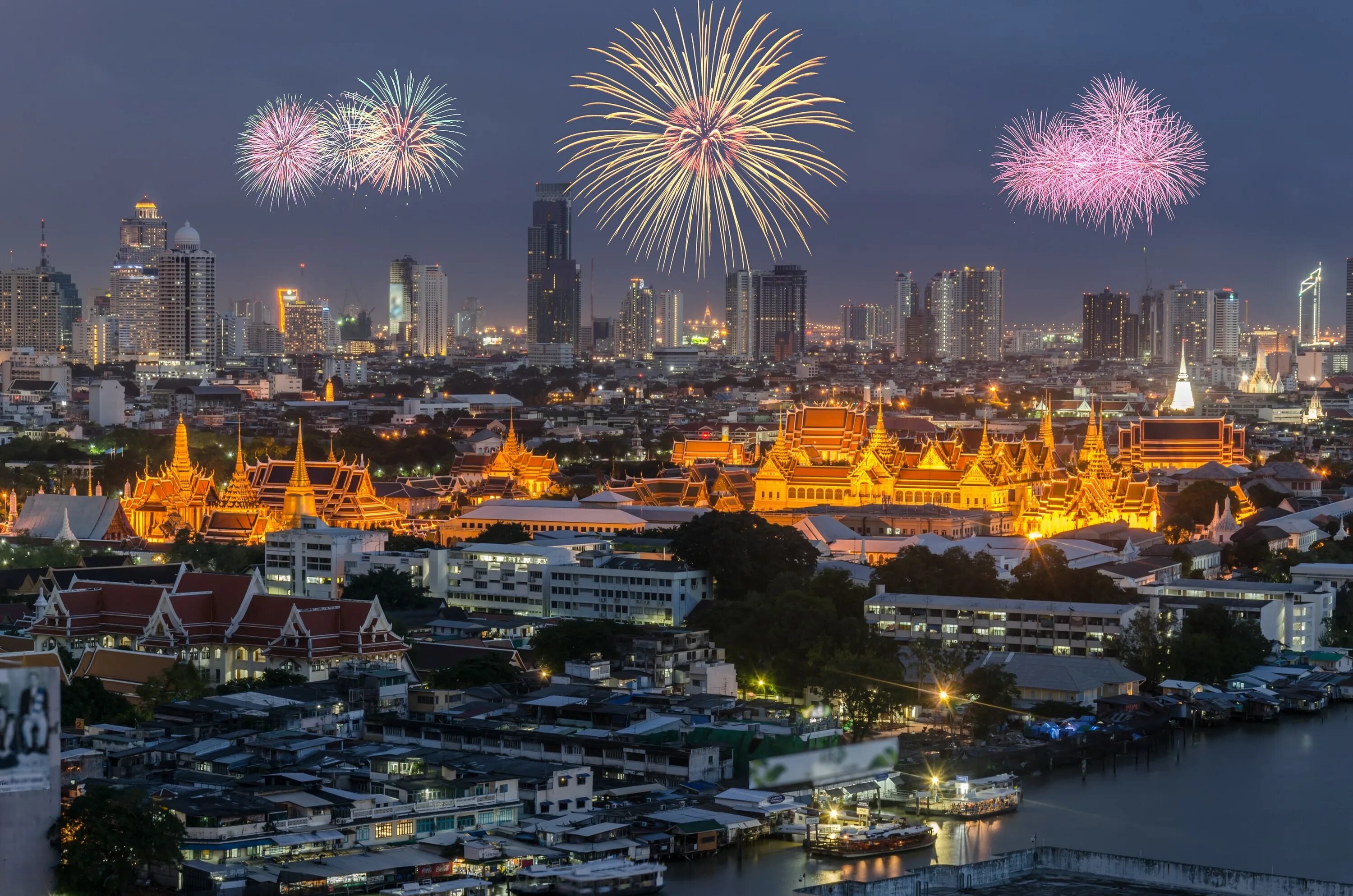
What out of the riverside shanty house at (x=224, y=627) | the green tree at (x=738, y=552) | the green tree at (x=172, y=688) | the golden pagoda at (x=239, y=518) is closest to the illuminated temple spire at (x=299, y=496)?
the golden pagoda at (x=239, y=518)

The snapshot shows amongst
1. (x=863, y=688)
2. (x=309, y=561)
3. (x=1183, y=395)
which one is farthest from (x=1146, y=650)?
(x=1183, y=395)

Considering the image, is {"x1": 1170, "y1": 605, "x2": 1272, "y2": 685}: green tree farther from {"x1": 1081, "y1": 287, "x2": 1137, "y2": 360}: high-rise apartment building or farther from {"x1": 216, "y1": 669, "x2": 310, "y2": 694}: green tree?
{"x1": 1081, "y1": 287, "x2": 1137, "y2": 360}: high-rise apartment building

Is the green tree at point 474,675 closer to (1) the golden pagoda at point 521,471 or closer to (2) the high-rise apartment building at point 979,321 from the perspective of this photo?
(1) the golden pagoda at point 521,471

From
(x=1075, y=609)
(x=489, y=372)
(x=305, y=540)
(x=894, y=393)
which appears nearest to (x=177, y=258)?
(x=489, y=372)

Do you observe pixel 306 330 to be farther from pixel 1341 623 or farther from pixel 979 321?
pixel 1341 623

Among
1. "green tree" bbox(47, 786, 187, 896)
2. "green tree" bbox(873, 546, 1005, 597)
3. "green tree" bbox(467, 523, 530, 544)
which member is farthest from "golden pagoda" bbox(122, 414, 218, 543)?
"green tree" bbox(47, 786, 187, 896)
